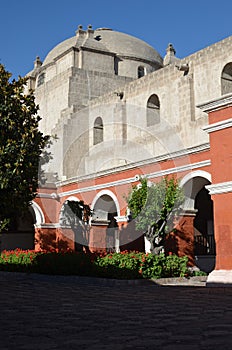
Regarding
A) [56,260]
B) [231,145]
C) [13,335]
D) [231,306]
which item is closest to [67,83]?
[56,260]

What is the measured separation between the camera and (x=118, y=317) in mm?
6031

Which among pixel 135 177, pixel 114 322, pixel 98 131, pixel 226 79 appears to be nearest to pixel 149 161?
pixel 135 177

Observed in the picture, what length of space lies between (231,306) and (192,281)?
6242 millimetres

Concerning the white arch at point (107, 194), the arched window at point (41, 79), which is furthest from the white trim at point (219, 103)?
the arched window at point (41, 79)

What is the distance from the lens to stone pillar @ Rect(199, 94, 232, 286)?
1188 centimetres

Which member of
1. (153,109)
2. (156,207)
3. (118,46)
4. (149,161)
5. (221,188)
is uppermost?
(118,46)

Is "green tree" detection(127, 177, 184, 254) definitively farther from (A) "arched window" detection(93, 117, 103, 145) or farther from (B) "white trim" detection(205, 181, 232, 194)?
(A) "arched window" detection(93, 117, 103, 145)

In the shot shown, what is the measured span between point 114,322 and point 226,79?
658 inches

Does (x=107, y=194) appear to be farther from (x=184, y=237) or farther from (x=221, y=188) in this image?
(x=221, y=188)

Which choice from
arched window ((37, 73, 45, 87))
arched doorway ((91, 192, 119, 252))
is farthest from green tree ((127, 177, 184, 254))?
arched window ((37, 73, 45, 87))

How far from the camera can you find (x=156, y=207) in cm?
1387

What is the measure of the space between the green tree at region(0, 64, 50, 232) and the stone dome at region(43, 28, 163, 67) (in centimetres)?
2073

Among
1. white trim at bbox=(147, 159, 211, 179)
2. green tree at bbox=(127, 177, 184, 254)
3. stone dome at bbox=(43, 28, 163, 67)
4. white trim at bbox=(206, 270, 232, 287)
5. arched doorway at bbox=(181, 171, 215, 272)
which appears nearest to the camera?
white trim at bbox=(206, 270, 232, 287)

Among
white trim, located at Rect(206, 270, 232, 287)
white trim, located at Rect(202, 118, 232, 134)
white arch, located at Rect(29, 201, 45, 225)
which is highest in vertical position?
white trim, located at Rect(202, 118, 232, 134)
